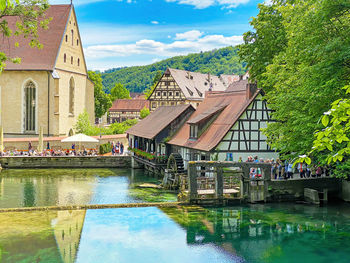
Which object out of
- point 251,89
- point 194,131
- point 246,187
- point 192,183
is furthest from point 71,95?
point 246,187

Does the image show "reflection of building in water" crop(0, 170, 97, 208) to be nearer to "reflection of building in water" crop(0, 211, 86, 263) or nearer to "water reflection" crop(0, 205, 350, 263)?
"reflection of building in water" crop(0, 211, 86, 263)

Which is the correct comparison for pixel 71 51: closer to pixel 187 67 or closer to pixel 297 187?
pixel 297 187

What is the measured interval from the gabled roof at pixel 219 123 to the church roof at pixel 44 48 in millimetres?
21630

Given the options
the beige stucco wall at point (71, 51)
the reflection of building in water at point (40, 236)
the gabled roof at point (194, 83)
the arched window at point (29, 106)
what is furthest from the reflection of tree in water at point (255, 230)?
the gabled roof at point (194, 83)

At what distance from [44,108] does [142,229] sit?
34315 mm

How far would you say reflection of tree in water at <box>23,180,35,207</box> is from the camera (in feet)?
78.9

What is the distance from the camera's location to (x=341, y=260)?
47.1ft

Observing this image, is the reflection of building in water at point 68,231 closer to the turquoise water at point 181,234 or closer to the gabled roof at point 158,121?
the turquoise water at point 181,234

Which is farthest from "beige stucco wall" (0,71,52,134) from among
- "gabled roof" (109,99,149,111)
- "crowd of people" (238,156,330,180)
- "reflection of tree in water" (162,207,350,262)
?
"gabled roof" (109,99,149,111)

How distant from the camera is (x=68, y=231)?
16.8 m

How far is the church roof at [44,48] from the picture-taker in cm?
4800

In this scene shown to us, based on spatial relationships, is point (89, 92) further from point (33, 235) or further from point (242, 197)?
point (33, 235)

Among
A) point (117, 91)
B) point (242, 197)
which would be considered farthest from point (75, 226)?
point (117, 91)

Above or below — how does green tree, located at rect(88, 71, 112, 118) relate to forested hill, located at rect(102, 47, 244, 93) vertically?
below
